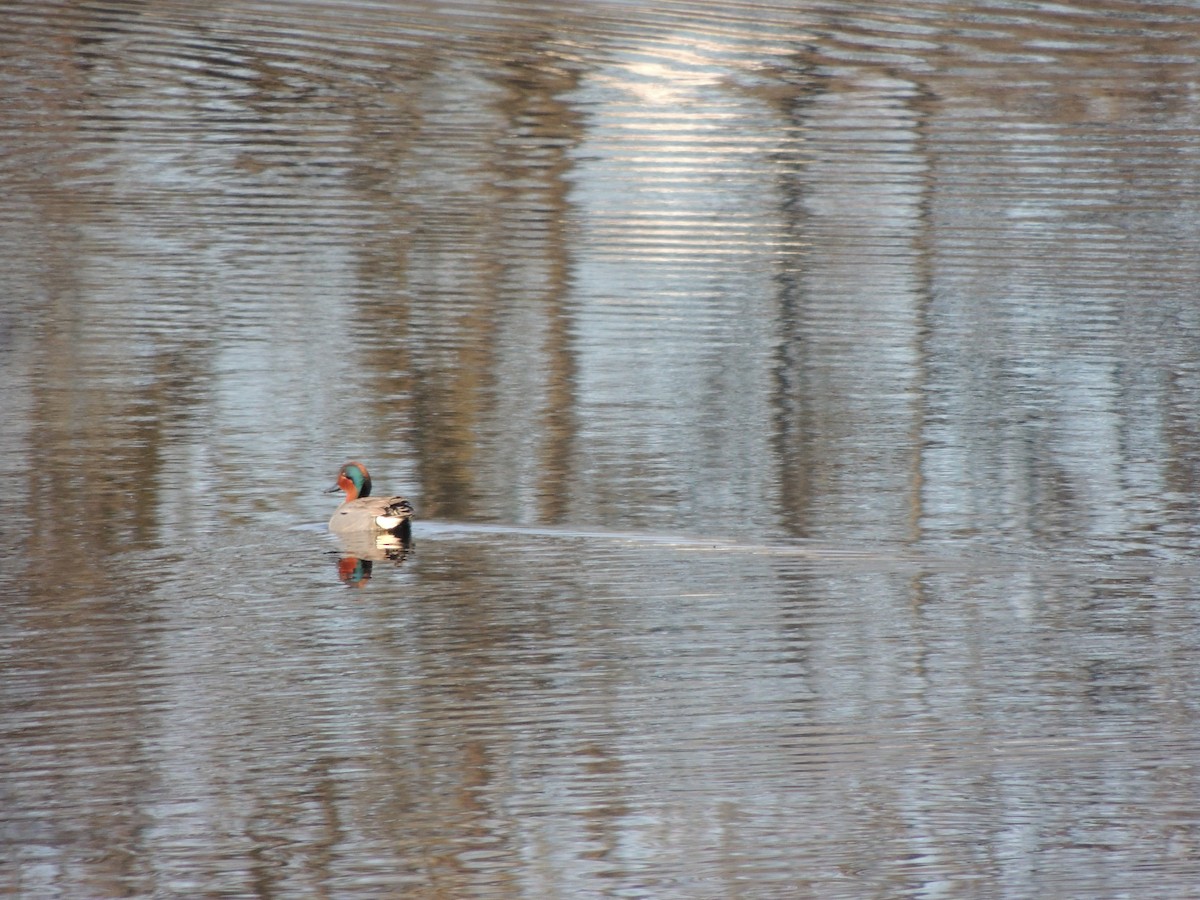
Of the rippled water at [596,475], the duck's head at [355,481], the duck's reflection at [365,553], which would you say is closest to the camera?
the rippled water at [596,475]

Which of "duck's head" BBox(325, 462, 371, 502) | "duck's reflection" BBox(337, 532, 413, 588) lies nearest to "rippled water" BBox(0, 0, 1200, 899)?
"duck's reflection" BBox(337, 532, 413, 588)

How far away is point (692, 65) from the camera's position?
21.9 m

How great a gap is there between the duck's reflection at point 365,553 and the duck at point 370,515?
0.09 feet

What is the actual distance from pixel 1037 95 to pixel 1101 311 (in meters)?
7.50

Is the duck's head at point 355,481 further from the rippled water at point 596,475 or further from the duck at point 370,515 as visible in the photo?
the rippled water at point 596,475

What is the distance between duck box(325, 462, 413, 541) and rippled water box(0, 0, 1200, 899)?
12 cm

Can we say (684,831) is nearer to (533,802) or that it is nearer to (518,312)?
(533,802)

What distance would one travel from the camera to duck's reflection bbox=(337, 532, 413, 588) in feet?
30.7

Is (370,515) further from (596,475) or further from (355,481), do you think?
(596,475)

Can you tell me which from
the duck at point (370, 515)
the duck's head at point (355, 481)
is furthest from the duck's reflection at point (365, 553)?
the duck's head at point (355, 481)

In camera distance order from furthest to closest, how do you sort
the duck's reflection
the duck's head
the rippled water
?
1. the duck's head
2. the duck's reflection
3. the rippled water

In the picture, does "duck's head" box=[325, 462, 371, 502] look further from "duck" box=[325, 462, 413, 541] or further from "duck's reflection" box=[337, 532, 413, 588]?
"duck's reflection" box=[337, 532, 413, 588]

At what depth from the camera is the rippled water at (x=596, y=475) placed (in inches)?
268

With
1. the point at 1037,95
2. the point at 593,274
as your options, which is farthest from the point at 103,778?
the point at 1037,95
